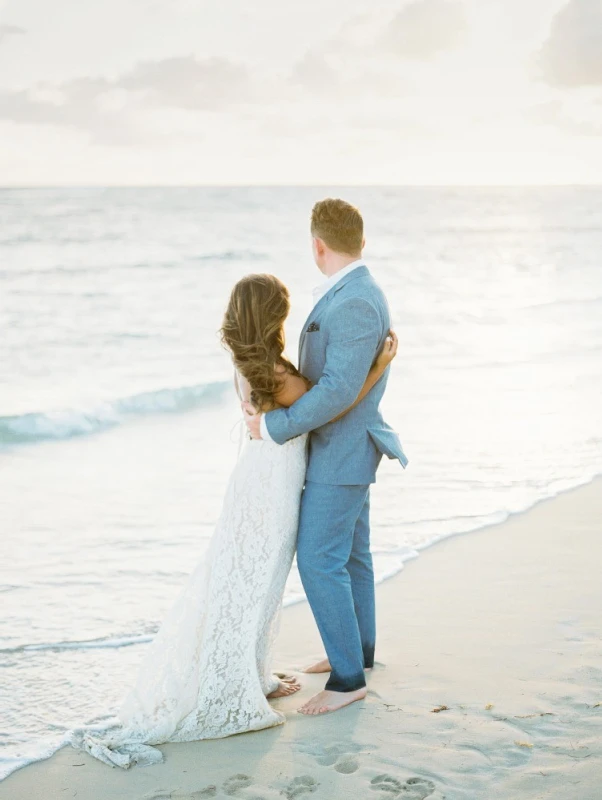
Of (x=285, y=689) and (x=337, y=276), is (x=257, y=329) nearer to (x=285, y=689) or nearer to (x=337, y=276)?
(x=337, y=276)

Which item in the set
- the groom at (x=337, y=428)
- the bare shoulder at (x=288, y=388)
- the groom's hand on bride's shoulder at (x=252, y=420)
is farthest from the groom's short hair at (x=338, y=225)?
the groom's hand on bride's shoulder at (x=252, y=420)

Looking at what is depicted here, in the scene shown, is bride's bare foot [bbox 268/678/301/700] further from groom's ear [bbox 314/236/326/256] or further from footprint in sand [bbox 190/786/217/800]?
groom's ear [bbox 314/236/326/256]

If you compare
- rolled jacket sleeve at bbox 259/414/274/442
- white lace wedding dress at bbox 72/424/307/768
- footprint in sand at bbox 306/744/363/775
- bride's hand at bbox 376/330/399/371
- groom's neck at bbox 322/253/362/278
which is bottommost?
footprint in sand at bbox 306/744/363/775

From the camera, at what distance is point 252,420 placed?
3.46m

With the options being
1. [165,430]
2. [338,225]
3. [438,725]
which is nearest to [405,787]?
[438,725]

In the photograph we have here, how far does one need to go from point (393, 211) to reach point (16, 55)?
24003mm

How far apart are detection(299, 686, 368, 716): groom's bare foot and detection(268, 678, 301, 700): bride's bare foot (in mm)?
174

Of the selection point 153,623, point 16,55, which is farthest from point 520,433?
point 16,55

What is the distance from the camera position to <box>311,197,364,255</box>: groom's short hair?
3479 mm

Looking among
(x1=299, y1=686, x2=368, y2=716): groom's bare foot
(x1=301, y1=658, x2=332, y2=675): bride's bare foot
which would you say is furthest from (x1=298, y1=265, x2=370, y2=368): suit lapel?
(x1=301, y1=658, x2=332, y2=675): bride's bare foot

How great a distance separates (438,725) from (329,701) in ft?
1.39

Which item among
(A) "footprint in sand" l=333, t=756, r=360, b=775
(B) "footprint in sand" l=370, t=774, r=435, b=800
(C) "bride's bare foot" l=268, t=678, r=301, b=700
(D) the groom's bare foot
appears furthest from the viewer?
(C) "bride's bare foot" l=268, t=678, r=301, b=700

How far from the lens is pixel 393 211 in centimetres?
5628

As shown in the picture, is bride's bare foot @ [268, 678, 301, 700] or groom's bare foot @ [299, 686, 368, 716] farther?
bride's bare foot @ [268, 678, 301, 700]
